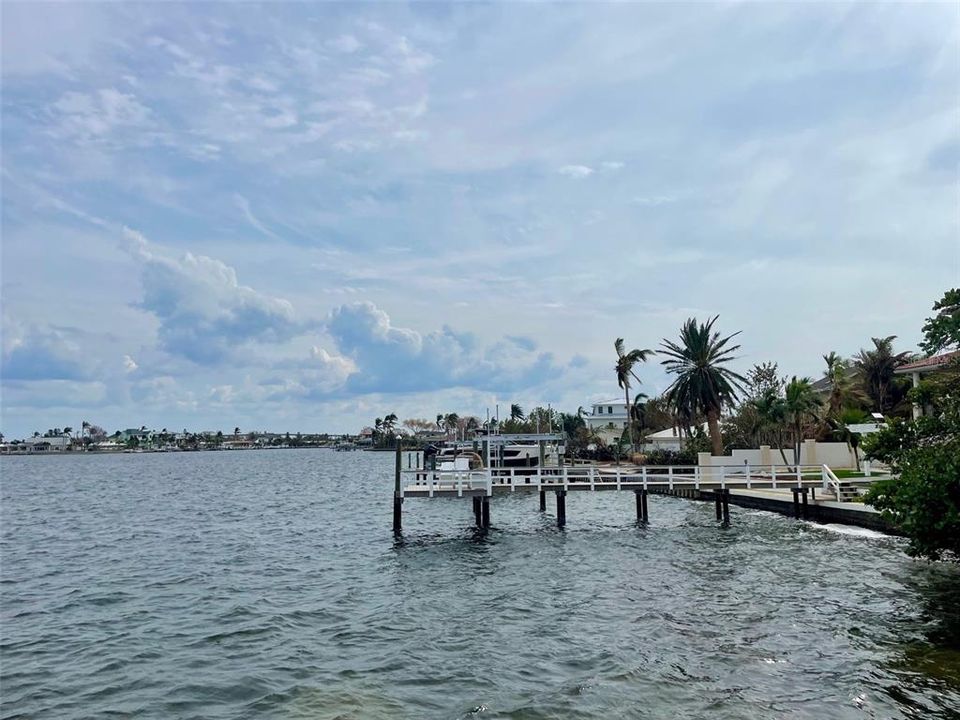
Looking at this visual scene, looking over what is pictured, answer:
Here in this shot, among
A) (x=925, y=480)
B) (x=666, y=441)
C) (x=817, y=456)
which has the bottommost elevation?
(x=925, y=480)

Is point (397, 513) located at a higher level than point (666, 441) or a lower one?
lower

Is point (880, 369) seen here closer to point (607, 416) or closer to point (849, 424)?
point (849, 424)

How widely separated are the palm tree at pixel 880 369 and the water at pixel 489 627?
2977 centimetres

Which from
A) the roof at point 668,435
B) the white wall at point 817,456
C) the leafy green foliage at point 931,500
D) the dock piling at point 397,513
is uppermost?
the roof at point 668,435

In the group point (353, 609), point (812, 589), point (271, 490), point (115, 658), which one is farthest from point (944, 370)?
point (271, 490)

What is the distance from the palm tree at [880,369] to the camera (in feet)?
186

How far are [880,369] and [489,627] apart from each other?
50.4 m

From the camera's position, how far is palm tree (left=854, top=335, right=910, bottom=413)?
56.7 m

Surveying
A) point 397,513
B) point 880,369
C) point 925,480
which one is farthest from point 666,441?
point 925,480

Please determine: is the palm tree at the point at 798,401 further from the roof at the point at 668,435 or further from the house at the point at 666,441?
the roof at the point at 668,435

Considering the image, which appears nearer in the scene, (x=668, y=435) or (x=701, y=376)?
(x=701, y=376)

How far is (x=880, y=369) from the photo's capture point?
57156 mm

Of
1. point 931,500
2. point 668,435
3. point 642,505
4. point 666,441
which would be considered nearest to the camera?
point 931,500

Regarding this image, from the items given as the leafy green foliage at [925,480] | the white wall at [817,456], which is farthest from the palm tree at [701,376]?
the leafy green foliage at [925,480]
